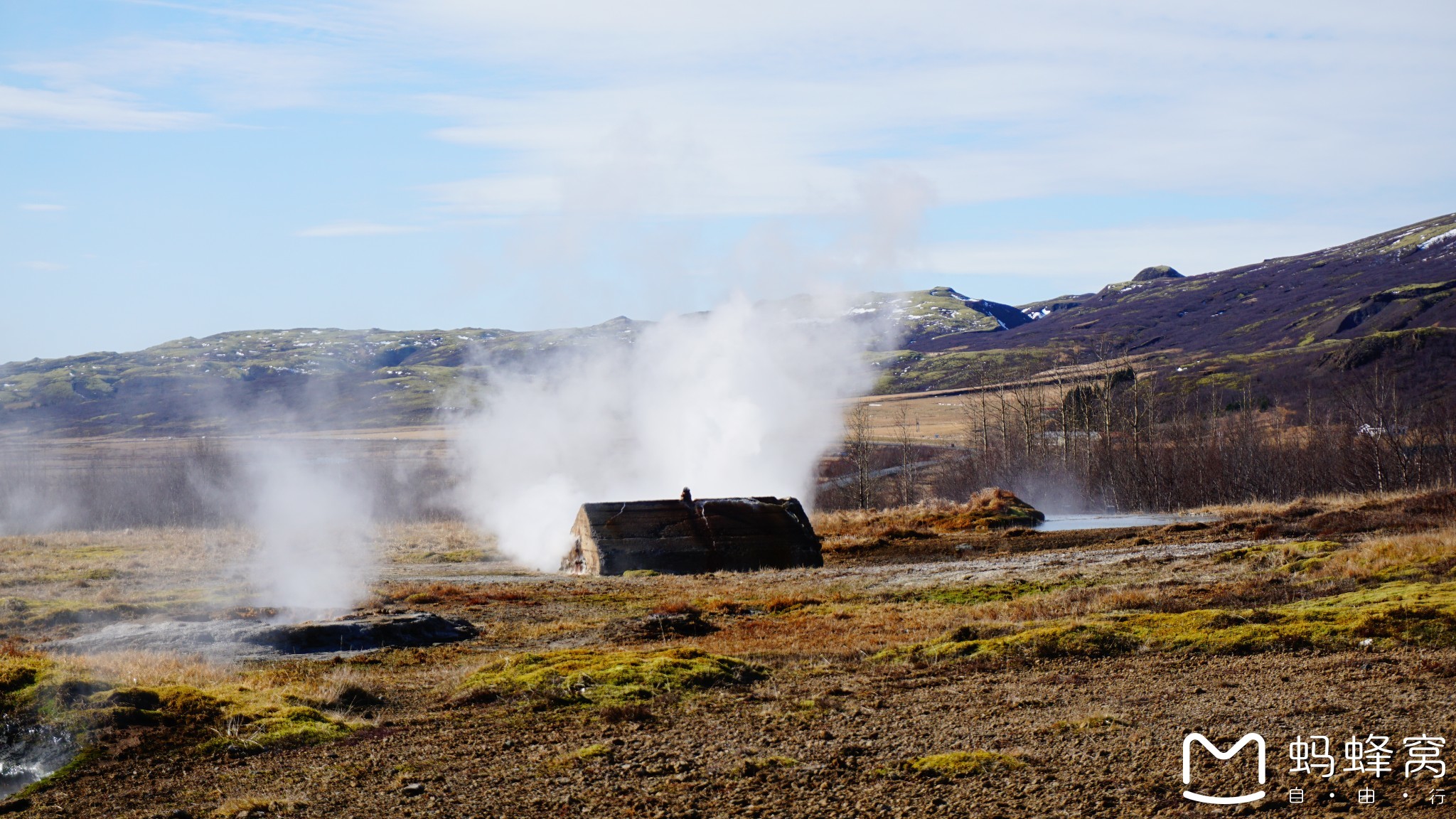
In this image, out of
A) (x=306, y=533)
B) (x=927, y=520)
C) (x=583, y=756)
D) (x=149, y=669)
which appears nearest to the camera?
(x=583, y=756)

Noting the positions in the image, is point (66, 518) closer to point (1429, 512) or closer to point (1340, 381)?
point (1429, 512)

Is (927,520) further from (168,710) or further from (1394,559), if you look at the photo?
(168,710)

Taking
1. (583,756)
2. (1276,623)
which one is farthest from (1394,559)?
(583,756)

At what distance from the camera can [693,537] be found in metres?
42.6

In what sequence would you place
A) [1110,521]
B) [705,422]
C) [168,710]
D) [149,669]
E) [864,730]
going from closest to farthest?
[864,730] < [168,710] < [149,669] < [1110,521] < [705,422]

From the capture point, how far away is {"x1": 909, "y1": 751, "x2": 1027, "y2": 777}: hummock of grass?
10.5 metres

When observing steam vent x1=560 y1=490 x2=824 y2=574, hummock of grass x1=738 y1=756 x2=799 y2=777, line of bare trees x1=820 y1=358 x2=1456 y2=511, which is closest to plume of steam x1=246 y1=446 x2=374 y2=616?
steam vent x1=560 y1=490 x2=824 y2=574

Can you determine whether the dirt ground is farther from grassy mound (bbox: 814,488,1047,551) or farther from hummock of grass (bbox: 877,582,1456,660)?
grassy mound (bbox: 814,488,1047,551)

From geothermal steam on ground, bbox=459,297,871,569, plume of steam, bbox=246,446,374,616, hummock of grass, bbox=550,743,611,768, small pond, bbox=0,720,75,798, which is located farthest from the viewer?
geothermal steam on ground, bbox=459,297,871,569

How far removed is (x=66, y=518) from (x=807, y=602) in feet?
297

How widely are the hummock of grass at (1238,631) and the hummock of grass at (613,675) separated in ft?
9.51

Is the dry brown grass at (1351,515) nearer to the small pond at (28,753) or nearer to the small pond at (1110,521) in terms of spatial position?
the small pond at (1110,521)

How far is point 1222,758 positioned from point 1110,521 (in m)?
52.4

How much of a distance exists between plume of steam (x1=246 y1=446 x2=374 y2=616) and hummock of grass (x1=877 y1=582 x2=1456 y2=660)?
19.1 m
